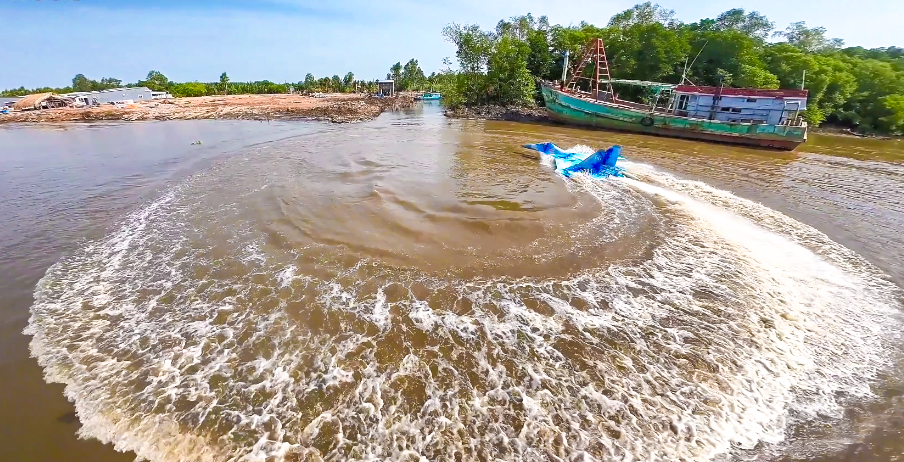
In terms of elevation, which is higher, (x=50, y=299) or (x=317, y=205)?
(x=317, y=205)

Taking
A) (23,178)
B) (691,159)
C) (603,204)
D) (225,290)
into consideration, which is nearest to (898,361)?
(603,204)

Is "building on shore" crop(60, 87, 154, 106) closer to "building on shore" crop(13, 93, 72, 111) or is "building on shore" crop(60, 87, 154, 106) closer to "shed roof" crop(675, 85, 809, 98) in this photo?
"building on shore" crop(13, 93, 72, 111)

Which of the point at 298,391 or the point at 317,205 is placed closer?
the point at 298,391

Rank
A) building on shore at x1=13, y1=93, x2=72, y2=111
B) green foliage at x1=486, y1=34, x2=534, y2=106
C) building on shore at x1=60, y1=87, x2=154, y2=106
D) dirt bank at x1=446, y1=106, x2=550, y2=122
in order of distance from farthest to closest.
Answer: building on shore at x1=60, y1=87, x2=154, y2=106
building on shore at x1=13, y1=93, x2=72, y2=111
green foliage at x1=486, y1=34, x2=534, y2=106
dirt bank at x1=446, y1=106, x2=550, y2=122

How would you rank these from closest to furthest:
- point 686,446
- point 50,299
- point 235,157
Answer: point 686,446 < point 50,299 < point 235,157

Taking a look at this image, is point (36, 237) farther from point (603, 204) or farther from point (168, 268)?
point (603, 204)

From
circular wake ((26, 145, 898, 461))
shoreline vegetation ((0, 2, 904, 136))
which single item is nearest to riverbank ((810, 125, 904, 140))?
shoreline vegetation ((0, 2, 904, 136))

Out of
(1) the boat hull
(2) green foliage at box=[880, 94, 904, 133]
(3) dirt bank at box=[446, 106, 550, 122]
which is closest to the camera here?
(1) the boat hull
